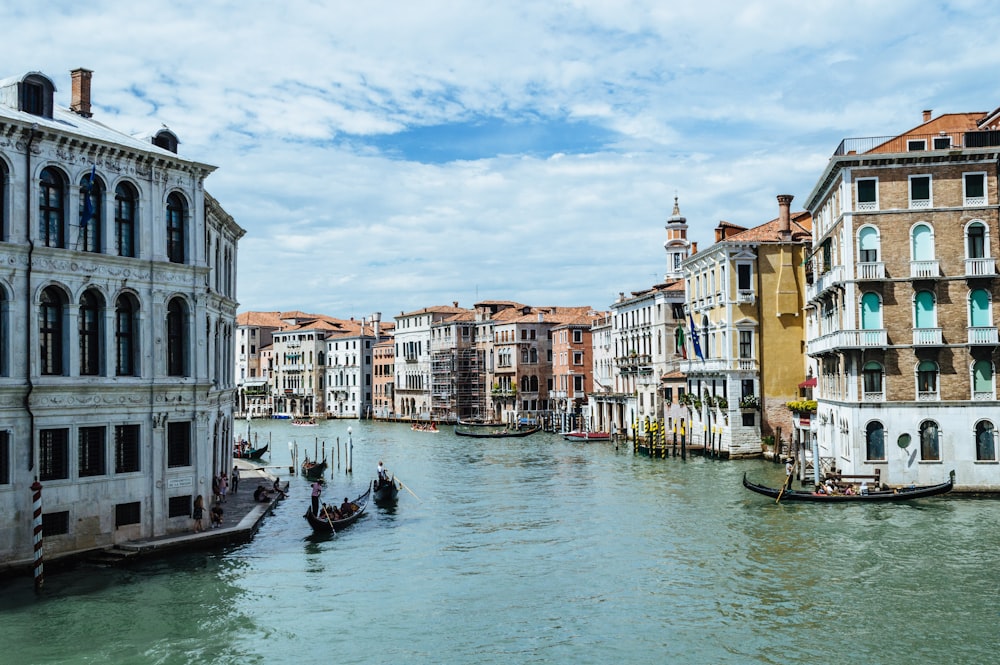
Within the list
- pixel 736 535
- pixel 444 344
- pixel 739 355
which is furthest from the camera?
pixel 444 344

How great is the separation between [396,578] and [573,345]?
48.4 m

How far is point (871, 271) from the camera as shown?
25922mm

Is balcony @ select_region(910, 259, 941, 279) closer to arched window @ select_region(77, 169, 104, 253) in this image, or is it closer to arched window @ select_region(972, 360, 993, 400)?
arched window @ select_region(972, 360, 993, 400)

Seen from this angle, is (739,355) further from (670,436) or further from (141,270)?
(141,270)

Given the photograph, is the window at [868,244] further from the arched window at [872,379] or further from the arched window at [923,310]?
the arched window at [872,379]

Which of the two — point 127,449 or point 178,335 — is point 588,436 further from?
point 127,449

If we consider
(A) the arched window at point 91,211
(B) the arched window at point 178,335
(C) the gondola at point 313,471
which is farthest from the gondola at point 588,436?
(A) the arched window at point 91,211

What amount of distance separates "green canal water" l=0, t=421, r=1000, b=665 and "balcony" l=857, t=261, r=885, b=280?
608cm

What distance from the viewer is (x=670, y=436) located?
46250 mm

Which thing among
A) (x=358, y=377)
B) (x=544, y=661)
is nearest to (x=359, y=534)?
(x=544, y=661)

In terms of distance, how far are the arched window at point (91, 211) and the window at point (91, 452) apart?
3.30 m

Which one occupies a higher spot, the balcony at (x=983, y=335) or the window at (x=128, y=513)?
the balcony at (x=983, y=335)

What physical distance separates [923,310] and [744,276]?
1322 cm

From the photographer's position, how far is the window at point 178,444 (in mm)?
18750
